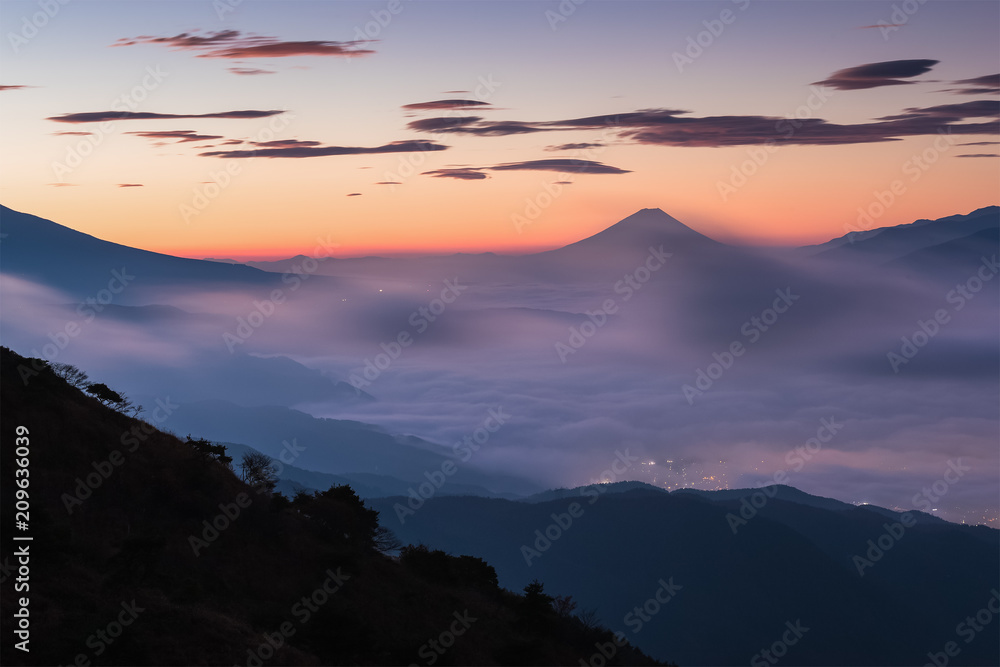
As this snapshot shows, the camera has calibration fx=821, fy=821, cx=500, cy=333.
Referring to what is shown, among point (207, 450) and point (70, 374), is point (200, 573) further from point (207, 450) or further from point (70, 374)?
point (70, 374)

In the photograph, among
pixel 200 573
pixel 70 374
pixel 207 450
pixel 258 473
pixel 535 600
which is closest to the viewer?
pixel 200 573

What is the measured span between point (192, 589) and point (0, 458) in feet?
33.9

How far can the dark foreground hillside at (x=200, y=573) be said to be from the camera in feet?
80.6

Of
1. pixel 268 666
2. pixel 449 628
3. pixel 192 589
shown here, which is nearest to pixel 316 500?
pixel 449 628

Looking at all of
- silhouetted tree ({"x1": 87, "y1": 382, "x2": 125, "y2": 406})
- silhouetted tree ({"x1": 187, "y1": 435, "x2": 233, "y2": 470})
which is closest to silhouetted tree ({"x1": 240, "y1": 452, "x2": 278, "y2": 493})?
silhouetted tree ({"x1": 187, "y1": 435, "x2": 233, "y2": 470})

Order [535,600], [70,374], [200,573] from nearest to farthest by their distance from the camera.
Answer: [200,573] → [535,600] → [70,374]

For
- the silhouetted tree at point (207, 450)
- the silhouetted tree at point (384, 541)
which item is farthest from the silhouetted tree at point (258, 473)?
the silhouetted tree at point (384, 541)

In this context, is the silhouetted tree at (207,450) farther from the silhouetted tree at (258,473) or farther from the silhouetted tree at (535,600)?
the silhouetted tree at (535,600)

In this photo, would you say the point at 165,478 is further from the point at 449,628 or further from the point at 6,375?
the point at 449,628

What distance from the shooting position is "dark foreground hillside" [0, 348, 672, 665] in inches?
968

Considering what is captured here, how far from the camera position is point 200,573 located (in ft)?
104

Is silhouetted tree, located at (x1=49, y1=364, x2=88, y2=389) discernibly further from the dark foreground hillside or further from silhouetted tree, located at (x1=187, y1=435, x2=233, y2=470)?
silhouetted tree, located at (x1=187, y1=435, x2=233, y2=470)

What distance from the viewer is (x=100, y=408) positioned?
40.1 m

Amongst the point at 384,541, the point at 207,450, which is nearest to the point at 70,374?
the point at 207,450
